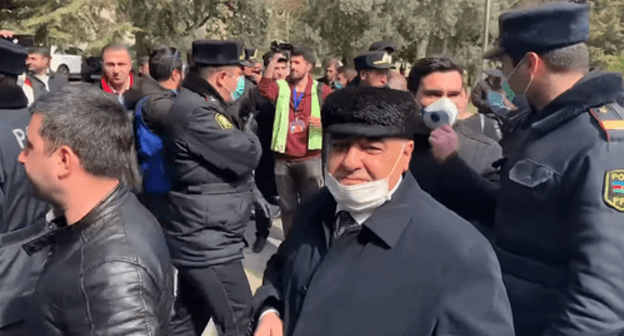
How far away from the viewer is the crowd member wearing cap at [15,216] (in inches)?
130

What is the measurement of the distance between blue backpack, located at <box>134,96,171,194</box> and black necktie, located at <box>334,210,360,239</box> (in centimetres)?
261

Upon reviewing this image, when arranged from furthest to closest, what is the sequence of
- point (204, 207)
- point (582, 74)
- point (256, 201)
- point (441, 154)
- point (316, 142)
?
point (316, 142) → point (256, 201) → point (204, 207) → point (441, 154) → point (582, 74)

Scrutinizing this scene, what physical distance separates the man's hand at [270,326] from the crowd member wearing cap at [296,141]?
4305 mm

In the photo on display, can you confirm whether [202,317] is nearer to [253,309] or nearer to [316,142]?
[253,309]

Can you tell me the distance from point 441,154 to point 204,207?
169 centimetres

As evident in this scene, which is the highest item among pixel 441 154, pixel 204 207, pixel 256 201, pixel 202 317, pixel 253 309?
pixel 441 154

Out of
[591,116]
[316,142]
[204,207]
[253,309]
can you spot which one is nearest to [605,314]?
[591,116]

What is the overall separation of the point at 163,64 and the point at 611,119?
4.20 meters

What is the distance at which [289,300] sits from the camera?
2.33 meters

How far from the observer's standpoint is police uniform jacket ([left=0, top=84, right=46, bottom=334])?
130 inches

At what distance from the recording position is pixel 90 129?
2.23 m

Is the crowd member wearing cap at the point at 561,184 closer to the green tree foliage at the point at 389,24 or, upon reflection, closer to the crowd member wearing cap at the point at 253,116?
the crowd member wearing cap at the point at 253,116

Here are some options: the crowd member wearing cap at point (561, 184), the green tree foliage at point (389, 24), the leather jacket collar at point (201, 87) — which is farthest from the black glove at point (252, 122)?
the green tree foliage at point (389, 24)

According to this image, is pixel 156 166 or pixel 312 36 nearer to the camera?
pixel 156 166
